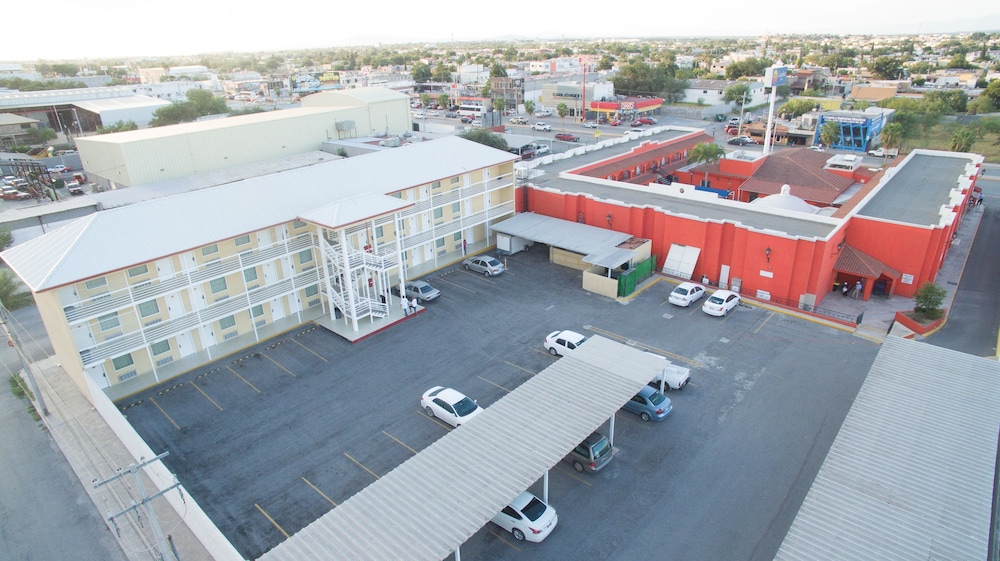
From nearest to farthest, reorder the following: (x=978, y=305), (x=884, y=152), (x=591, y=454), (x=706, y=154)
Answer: (x=591, y=454) < (x=978, y=305) < (x=706, y=154) < (x=884, y=152)

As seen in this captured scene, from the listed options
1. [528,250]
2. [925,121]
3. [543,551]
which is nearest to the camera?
[543,551]

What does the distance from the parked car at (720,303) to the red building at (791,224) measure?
2376 mm

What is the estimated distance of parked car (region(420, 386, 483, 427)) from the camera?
23859mm

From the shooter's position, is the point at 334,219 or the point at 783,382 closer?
the point at 783,382

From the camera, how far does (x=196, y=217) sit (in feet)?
95.6

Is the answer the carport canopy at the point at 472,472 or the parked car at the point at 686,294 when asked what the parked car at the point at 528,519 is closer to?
the carport canopy at the point at 472,472

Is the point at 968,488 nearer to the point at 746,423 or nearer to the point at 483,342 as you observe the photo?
the point at 746,423

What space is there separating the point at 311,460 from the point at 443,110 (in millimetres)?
110468

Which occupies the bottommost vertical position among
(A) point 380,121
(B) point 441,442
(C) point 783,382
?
(C) point 783,382

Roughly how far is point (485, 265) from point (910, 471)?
86.6 ft

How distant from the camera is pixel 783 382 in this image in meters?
26.8

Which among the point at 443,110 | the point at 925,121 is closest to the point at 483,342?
the point at 925,121

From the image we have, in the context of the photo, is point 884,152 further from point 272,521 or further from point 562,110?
point 272,521

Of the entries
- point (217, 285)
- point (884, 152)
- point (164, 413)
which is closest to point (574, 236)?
point (217, 285)
